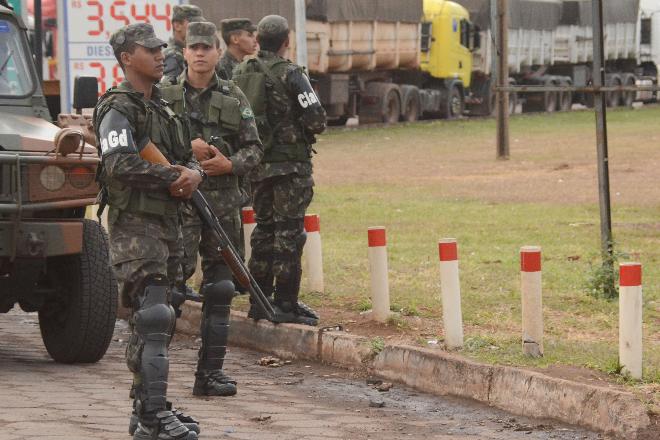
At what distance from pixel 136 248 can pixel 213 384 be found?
134 centimetres

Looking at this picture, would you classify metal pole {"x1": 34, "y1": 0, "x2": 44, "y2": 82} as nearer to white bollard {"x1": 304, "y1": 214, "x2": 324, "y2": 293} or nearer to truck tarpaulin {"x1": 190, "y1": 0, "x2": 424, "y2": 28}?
white bollard {"x1": 304, "y1": 214, "x2": 324, "y2": 293}

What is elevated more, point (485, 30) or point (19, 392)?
point (485, 30)

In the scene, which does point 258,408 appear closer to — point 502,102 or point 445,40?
point 502,102

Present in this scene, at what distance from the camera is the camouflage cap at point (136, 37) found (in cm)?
696

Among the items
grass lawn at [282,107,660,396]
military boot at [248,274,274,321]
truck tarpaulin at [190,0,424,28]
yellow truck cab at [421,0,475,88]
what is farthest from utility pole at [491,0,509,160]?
yellow truck cab at [421,0,475,88]

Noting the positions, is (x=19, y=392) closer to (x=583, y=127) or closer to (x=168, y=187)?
(x=168, y=187)

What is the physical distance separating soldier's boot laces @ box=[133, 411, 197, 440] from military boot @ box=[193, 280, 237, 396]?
1226mm

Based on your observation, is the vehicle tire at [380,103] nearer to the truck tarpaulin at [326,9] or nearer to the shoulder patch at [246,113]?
the truck tarpaulin at [326,9]

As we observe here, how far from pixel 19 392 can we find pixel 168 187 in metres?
1.72

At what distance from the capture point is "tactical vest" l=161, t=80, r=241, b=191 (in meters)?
8.35

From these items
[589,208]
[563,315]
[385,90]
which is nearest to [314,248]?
[563,315]

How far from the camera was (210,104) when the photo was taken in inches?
333

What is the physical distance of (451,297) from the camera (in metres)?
8.75

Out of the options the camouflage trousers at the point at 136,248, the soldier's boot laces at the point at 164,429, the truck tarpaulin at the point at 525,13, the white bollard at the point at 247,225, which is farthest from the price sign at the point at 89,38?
the truck tarpaulin at the point at 525,13
